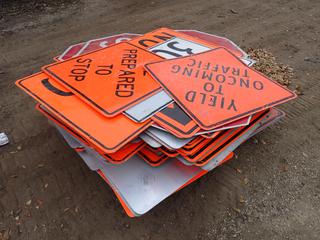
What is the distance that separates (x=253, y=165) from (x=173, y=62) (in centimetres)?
149

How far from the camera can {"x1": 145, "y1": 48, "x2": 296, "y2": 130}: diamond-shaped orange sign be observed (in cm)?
248

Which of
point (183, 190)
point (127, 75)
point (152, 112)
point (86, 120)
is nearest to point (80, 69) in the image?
point (127, 75)

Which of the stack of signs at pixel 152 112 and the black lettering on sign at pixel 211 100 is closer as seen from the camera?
the stack of signs at pixel 152 112

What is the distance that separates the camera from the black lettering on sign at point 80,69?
9.17 ft

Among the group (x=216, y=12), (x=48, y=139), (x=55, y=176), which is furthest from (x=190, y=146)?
(x=216, y=12)

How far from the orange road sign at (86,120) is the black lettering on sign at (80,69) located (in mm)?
186

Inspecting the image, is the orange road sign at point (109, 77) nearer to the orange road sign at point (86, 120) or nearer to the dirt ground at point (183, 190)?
the orange road sign at point (86, 120)

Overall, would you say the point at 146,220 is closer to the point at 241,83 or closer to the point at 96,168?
the point at 96,168

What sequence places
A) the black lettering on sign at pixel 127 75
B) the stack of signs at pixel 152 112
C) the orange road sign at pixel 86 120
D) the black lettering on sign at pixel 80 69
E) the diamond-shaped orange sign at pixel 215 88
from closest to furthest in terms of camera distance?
the orange road sign at pixel 86 120 < the stack of signs at pixel 152 112 < the diamond-shaped orange sign at pixel 215 88 < the black lettering on sign at pixel 127 75 < the black lettering on sign at pixel 80 69

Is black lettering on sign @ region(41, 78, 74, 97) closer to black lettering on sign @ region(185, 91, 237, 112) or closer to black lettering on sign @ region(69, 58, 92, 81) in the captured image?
black lettering on sign @ region(69, 58, 92, 81)

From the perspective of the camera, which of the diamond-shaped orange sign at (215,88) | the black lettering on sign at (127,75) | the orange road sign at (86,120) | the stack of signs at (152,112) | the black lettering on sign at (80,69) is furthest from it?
the black lettering on sign at (80,69)

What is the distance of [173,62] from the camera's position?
3.03 m

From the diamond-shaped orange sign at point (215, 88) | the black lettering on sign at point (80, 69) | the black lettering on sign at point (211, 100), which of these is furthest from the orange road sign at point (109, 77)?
the black lettering on sign at point (211, 100)

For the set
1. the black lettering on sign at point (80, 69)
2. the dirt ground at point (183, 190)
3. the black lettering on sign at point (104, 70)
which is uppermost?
the black lettering on sign at point (104, 70)
